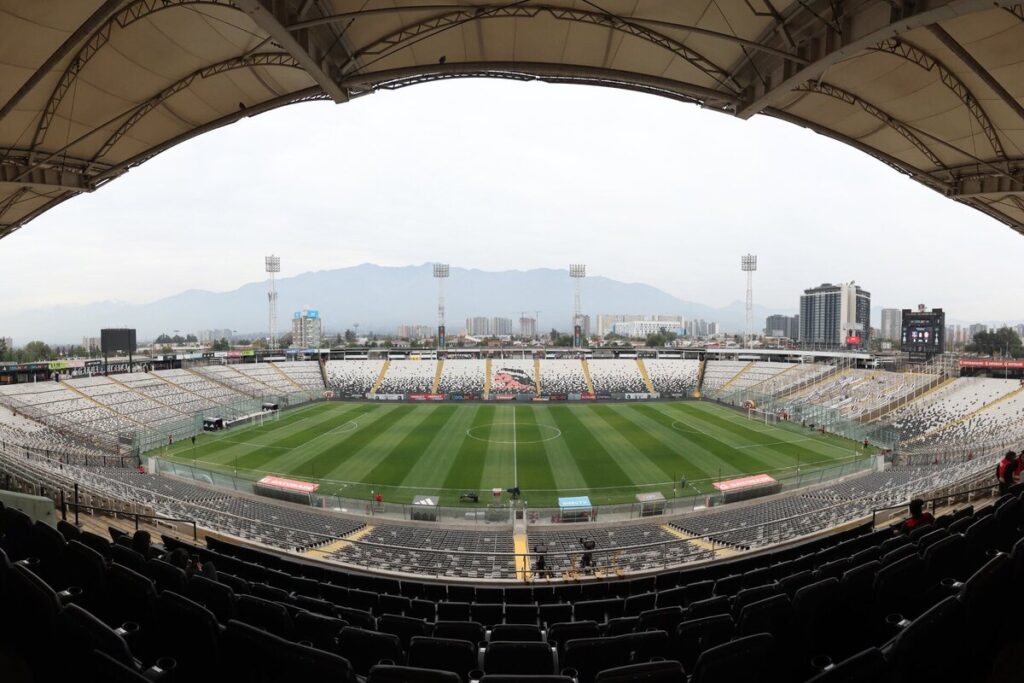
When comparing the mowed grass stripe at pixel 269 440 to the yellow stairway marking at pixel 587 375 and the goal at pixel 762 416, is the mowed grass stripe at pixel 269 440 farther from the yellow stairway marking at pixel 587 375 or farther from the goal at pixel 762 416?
the goal at pixel 762 416

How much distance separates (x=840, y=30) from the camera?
7.32 m

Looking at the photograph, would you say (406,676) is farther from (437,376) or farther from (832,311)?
(832,311)

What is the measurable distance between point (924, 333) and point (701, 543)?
54.1 m

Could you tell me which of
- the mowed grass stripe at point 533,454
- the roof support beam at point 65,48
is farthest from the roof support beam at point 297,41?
the mowed grass stripe at point 533,454

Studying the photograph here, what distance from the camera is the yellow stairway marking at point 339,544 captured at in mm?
13896

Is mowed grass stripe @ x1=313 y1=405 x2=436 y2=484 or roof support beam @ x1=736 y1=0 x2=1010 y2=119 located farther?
mowed grass stripe @ x1=313 y1=405 x2=436 y2=484

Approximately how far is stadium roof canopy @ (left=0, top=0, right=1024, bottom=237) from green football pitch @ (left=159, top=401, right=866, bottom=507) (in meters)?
14.8

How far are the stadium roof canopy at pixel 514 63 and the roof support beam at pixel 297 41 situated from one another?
0.10 feet

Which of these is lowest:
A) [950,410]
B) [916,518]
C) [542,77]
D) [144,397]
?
[950,410]

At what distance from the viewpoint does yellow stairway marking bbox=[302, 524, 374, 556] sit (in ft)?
45.6

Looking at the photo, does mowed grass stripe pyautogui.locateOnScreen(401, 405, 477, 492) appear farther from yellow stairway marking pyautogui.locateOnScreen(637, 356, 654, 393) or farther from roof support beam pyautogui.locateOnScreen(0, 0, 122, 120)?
yellow stairway marking pyautogui.locateOnScreen(637, 356, 654, 393)

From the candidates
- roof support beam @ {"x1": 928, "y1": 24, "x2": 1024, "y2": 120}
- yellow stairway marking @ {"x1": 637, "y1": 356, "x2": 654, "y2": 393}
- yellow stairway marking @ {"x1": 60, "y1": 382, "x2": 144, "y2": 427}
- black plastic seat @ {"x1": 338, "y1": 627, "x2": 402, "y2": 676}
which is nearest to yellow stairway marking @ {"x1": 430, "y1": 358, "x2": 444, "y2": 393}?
yellow stairway marking @ {"x1": 637, "y1": 356, "x2": 654, "y2": 393}

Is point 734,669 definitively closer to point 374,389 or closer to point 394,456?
point 394,456

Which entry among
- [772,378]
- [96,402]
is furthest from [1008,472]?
[96,402]
